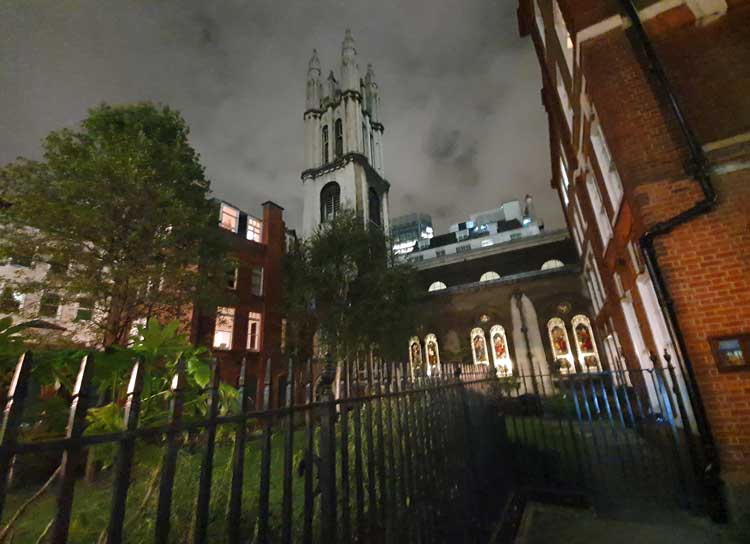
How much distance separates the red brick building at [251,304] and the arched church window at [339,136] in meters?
21.3

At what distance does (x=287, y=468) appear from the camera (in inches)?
77.5

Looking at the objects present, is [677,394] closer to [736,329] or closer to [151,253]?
[736,329]

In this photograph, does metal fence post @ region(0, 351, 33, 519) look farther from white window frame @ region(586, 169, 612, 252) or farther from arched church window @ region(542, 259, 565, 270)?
arched church window @ region(542, 259, 565, 270)

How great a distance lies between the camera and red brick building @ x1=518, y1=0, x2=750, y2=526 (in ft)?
17.2

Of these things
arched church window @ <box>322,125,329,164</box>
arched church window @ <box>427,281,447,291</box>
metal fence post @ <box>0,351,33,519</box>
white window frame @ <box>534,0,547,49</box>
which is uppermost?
arched church window @ <box>322,125,329,164</box>

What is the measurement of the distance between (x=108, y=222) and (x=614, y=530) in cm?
1336

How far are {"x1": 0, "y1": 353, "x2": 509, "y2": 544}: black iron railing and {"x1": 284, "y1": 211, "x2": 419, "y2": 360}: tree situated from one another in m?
13.3

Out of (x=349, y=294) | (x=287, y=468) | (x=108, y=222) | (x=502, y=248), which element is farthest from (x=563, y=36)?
(x=502, y=248)

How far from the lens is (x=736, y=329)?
17.3ft

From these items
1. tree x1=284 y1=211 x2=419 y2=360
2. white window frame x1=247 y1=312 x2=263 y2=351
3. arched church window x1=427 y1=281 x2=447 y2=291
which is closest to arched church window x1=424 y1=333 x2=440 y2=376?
tree x1=284 y1=211 x2=419 y2=360

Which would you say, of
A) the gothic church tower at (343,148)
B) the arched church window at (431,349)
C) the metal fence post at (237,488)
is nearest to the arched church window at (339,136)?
the gothic church tower at (343,148)

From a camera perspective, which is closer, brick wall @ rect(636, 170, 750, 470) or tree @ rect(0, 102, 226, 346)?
brick wall @ rect(636, 170, 750, 470)

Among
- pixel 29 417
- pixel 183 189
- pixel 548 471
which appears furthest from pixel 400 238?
pixel 29 417

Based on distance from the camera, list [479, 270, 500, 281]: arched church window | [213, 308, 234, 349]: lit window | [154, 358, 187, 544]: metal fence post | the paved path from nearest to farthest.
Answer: [154, 358, 187, 544]: metal fence post → the paved path → [213, 308, 234, 349]: lit window → [479, 270, 500, 281]: arched church window
